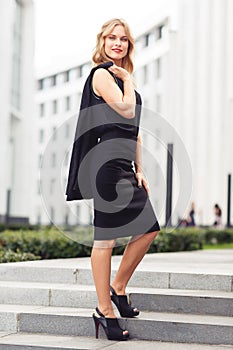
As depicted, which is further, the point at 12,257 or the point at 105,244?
the point at 12,257

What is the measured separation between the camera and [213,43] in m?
49.0

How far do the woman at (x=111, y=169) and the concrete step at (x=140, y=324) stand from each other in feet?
0.76

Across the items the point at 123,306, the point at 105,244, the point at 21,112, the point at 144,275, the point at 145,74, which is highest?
the point at 145,74

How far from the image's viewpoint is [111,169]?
560 centimetres

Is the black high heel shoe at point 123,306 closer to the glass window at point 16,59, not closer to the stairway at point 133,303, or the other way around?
the stairway at point 133,303

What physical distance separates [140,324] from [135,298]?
60cm

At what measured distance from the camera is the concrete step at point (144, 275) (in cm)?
684

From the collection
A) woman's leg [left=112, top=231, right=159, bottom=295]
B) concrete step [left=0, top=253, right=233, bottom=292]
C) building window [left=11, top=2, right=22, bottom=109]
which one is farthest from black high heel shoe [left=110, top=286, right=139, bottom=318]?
building window [left=11, top=2, right=22, bottom=109]

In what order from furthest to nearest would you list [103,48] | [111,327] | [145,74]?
[145,74] < [103,48] < [111,327]

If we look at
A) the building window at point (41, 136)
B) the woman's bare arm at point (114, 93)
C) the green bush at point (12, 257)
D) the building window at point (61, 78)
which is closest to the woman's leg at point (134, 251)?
the woman's bare arm at point (114, 93)

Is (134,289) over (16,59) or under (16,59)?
under

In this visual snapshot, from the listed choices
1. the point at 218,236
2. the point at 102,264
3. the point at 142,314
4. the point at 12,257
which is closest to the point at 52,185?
the point at 102,264

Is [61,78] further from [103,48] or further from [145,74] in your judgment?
[103,48]

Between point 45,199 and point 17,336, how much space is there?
3.58ft
